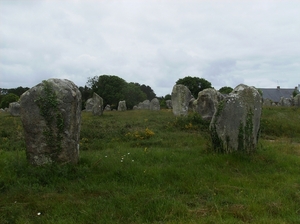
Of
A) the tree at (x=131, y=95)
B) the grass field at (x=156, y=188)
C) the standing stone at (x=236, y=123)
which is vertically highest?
the tree at (x=131, y=95)

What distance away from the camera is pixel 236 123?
26.7ft

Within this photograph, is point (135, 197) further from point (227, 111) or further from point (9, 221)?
point (227, 111)

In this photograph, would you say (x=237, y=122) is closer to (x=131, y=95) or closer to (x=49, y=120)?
(x=49, y=120)

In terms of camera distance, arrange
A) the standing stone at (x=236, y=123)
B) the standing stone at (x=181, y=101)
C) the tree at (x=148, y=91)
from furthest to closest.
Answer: the tree at (x=148, y=91) < the standing stone at (x=181, y=101) < the standing stone at (x=236, y=123)

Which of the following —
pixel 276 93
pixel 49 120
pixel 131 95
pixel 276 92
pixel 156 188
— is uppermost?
pixel 276 92

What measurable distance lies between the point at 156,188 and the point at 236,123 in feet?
11.3

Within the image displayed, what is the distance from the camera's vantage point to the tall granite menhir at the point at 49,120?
665cm

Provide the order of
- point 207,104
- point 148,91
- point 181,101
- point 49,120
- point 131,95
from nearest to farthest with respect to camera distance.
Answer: point 49,120
point 207,104
point 181,101
point 131,95
point 148,91

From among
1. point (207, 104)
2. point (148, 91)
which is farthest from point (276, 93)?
point (207, 104)

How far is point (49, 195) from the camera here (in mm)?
5465

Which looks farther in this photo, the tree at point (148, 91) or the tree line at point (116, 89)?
the tree at point (148, 91)

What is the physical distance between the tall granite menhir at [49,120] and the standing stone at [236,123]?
3982 mm

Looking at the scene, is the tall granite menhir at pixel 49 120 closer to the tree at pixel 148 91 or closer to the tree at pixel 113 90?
the tree at pixel 113 90

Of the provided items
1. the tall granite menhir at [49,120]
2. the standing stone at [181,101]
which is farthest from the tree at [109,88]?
the tall granite menhir at [49,120]
